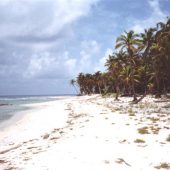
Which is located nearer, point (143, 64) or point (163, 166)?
point (163, 166)

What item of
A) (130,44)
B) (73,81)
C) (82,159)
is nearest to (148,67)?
(130,44)

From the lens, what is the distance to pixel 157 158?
1158 cm

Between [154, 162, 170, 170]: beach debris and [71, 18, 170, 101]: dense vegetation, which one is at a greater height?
[71, 18, 170, 101]: dense vegetation

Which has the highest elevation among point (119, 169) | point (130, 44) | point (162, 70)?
point (130, 44)

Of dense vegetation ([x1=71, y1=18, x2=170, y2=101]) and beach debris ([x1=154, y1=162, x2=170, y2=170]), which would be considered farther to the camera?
dense vegetation ([x1=71, y1=18, x2=170, y2=101])

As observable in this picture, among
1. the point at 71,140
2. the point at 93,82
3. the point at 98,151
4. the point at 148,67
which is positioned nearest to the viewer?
the point at 98,151

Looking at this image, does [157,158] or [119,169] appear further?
[157,158]

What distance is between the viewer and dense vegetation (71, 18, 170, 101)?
42662mm

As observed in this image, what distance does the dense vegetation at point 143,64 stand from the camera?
140ft

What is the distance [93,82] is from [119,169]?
4968 inches

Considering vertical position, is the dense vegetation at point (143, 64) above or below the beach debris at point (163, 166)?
above

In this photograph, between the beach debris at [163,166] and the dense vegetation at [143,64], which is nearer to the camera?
the beach debris at [163,166]

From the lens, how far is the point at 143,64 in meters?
81.0

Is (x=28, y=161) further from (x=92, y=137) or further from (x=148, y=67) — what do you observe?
(x=148, y=67)
